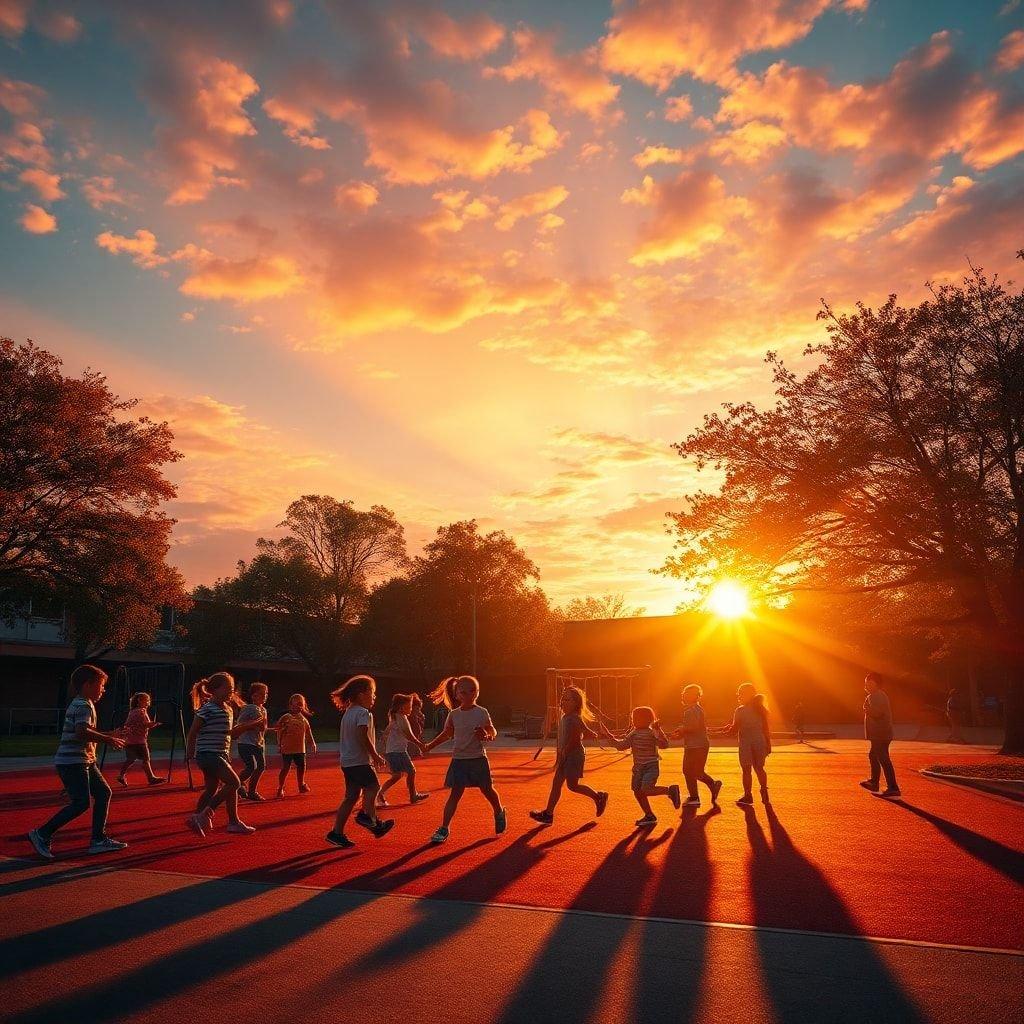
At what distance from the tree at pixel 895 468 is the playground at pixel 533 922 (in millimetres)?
9336

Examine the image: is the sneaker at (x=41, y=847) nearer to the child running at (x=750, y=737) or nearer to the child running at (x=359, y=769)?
the child running at (x=359, y=769)

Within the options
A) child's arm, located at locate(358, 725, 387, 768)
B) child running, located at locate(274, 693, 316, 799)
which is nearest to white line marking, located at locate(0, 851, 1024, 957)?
child's arm, located at locate(358, 725, 387, 768)

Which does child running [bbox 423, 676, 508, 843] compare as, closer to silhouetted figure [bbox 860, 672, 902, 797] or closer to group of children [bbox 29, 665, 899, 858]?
group of children [bbox 29, 665, 899, 858]

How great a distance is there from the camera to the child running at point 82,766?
28.6 ft

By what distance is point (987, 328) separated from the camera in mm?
19531

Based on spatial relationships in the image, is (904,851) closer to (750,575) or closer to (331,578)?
(750,575)

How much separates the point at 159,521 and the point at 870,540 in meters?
21.3

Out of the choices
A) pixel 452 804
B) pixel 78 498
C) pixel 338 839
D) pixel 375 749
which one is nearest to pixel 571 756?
pixel 452 804

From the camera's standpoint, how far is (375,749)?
32.4 ft

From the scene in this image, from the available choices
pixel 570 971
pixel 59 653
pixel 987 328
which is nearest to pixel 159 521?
pixel 59 653

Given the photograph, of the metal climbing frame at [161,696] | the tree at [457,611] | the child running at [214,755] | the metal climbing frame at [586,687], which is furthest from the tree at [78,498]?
the tree at [457,611]

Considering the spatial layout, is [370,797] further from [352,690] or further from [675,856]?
[675,856]

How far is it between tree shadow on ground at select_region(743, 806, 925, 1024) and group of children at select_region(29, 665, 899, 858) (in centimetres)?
348

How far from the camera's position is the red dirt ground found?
663 centimetres
